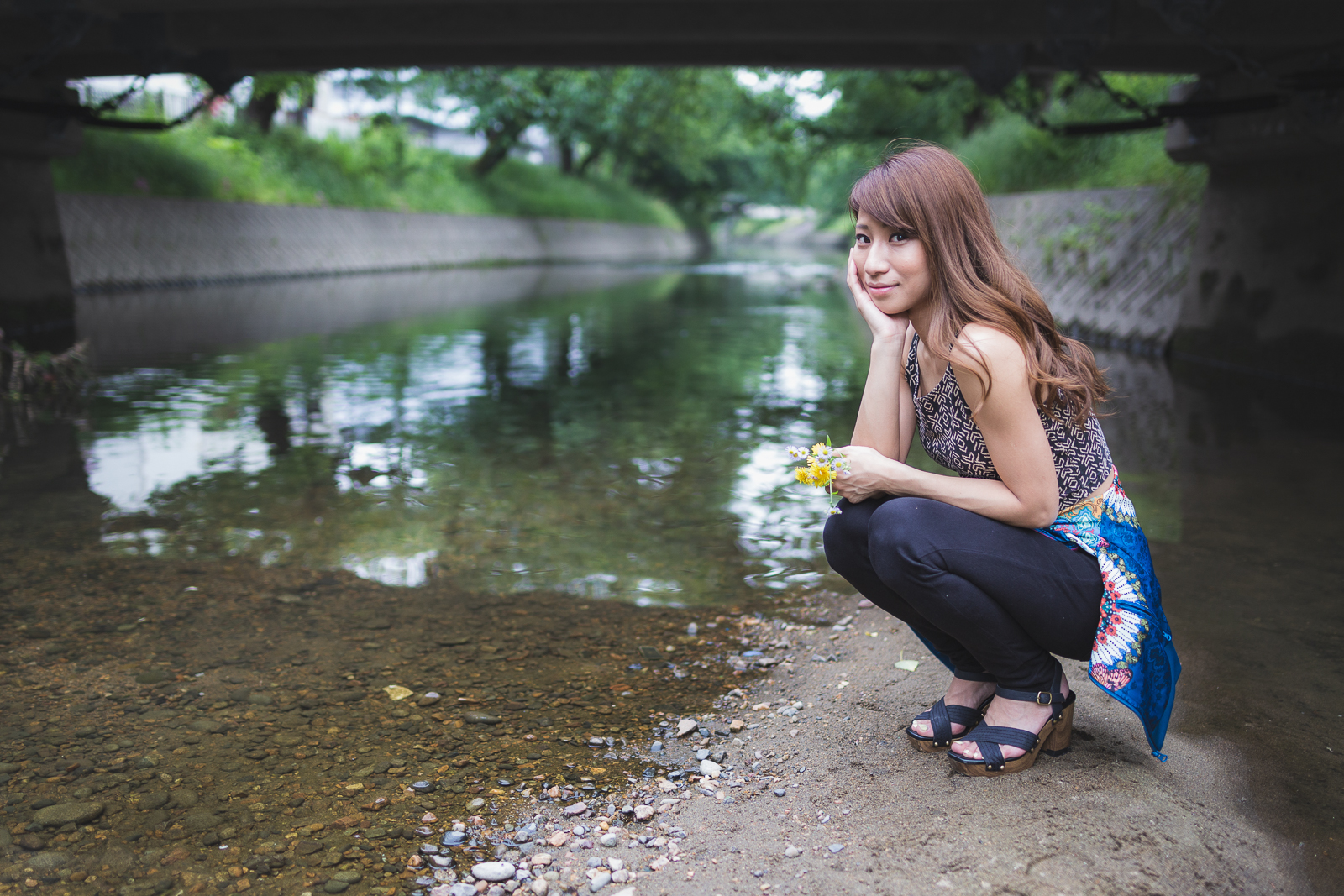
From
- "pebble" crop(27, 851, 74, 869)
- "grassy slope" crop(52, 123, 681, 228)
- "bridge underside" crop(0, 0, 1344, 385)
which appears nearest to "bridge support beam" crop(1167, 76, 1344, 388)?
"bridge underside" crop(0, 0, 1344, 385)

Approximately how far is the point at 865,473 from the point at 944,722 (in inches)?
29.4

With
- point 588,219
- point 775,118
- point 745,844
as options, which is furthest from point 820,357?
point 588,219

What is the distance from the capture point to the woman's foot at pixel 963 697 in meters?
2.81

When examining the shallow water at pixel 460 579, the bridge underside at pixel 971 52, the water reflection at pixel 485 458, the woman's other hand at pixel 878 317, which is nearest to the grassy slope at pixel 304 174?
the bridge underside at pixel 971 52

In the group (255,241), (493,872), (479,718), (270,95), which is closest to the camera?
(493,872)

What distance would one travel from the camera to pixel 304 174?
25.2 meters

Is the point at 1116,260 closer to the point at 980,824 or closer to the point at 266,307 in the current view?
the point at 980,824

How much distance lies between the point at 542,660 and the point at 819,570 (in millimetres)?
1453

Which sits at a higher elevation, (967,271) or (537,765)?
(967,271)

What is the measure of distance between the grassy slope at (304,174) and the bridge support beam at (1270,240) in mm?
16884

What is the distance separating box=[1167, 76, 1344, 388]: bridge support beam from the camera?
916 centimetres

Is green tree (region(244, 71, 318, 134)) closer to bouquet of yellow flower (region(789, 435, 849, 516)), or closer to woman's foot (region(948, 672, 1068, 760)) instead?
bouquet of yellow flower (region(789, 435, 849, 516))

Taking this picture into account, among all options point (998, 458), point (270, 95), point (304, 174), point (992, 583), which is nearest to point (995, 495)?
point (998, 458)

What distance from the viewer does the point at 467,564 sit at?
179 inches
